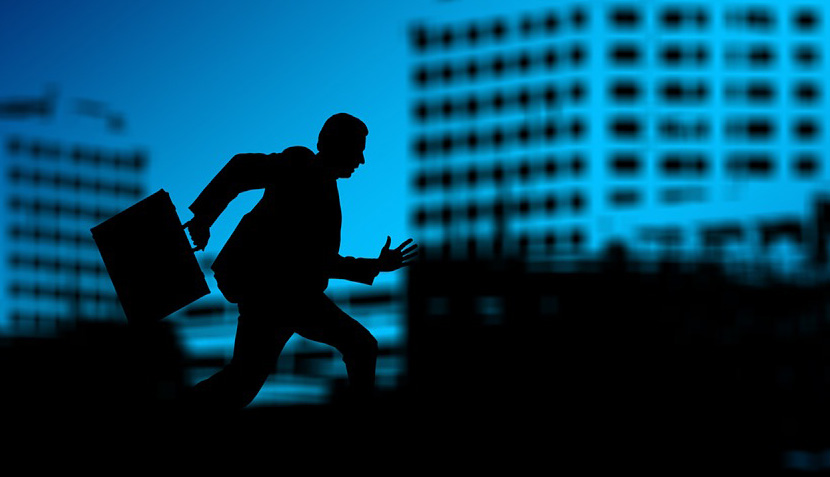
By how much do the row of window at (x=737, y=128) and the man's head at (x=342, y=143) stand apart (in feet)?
402

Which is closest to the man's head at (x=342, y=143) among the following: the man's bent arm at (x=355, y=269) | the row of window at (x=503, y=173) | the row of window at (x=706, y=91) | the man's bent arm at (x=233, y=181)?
the man's bent arm at (x=233, y=181)

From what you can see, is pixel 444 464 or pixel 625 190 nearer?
pixel 444 464

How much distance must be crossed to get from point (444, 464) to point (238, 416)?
10.3ft

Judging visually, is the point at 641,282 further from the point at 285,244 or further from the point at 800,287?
the point at 285,244

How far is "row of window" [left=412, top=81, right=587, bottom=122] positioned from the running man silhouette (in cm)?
11003

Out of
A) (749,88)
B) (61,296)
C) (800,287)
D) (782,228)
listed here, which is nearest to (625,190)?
(749,88)

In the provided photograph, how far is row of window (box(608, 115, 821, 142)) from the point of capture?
124688 mm

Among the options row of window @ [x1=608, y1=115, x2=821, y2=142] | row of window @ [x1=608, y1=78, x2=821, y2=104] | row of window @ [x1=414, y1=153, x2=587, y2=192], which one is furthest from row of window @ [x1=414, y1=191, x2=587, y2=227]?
row of window @ [x1=608, y1=78, x2=821, y2=104]

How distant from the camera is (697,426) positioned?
8075 cm

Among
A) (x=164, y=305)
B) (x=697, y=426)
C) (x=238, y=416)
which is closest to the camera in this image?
(x=164, y=305)

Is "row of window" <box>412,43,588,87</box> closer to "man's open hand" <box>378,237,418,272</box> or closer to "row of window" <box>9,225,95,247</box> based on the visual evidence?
"row of window" <box>9,225,95,247</box>

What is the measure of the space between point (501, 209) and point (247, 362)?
4407 inches

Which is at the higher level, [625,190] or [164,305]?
[625,190]

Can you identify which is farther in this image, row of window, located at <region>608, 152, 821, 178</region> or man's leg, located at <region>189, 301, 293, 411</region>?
row of window, located at <region>608, 152, 821, 178</region>
